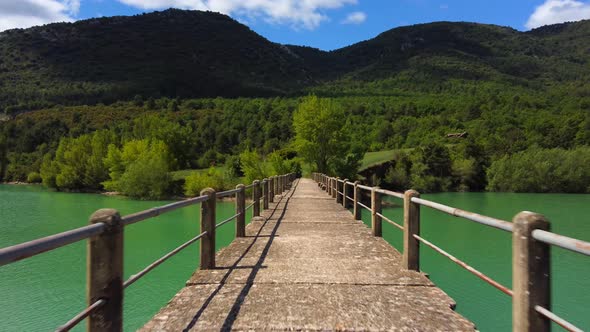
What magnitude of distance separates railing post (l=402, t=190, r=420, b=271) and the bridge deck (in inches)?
6.1

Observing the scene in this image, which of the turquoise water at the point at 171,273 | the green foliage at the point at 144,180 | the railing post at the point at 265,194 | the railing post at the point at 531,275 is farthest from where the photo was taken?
the green foliage at the point at 144,180

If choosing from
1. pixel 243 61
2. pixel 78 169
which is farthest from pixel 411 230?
pixel 243 61

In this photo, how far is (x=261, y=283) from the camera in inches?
174

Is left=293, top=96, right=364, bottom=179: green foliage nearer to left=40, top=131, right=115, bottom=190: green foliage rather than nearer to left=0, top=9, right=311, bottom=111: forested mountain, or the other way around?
left=40, top=131, right=115, bottom=190: green foliage

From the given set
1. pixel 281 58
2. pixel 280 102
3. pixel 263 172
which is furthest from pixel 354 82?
pixel 263 172

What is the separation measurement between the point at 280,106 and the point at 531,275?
4283 inches

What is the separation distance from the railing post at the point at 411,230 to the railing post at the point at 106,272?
3.44m

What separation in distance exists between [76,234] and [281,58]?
163 meters

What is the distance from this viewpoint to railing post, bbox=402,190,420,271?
4.84 meters

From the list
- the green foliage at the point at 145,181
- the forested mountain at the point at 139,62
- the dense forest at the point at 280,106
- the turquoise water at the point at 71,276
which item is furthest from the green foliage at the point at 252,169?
the forested mountain at the point at 139,62

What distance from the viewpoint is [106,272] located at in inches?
94.0

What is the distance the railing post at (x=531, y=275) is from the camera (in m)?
2.16

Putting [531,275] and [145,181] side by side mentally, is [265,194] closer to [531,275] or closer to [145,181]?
[531,275]

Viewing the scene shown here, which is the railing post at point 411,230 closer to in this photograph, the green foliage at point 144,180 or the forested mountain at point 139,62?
the green foliage at point 144,180
